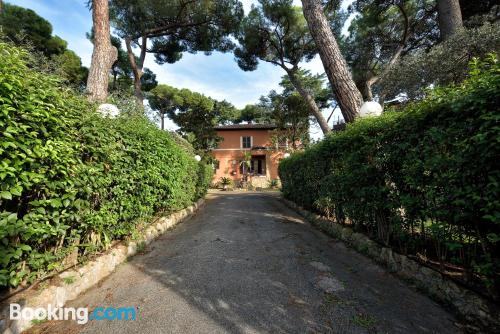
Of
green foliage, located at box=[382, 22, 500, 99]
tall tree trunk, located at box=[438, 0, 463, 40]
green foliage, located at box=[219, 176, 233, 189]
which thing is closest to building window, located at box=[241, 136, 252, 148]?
green foliage, located at box=[219, 176, 233, 189]

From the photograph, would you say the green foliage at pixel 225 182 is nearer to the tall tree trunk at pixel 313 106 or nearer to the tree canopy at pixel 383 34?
the tall tree trunk at pixel 313 106

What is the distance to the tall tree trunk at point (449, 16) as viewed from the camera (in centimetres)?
790

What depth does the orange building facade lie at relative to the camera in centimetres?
2309

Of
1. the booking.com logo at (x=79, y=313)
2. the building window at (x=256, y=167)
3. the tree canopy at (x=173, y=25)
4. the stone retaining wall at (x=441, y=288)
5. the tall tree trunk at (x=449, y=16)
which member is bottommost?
the booking.com logo at (x=79, y=313)

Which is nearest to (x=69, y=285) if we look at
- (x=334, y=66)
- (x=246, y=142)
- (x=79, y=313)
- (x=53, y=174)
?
(x=79, y=313)

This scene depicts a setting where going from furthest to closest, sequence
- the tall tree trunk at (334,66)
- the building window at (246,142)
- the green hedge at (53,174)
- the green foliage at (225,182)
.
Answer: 1. the building window at (246,142)
2. the green foliage at (225,182)
3. the tall tree trunk at (334,66)
4. the green hedge at (53,174)

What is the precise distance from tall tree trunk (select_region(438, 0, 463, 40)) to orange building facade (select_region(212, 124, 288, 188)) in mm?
15562

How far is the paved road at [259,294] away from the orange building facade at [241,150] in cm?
1911

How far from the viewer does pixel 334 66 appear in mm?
5535

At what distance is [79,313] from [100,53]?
268 inches

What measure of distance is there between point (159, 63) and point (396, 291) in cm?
1563

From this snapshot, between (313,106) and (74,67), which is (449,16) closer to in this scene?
(313,106)

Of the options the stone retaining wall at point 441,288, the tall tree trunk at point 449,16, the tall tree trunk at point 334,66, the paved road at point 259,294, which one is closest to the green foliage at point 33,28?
the tall tree trunk at point 334,66

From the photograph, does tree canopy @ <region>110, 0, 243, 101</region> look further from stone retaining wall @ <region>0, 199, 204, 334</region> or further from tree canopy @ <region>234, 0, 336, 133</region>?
stone retaining wall @ <region>0, 199, 204, 334</region>
